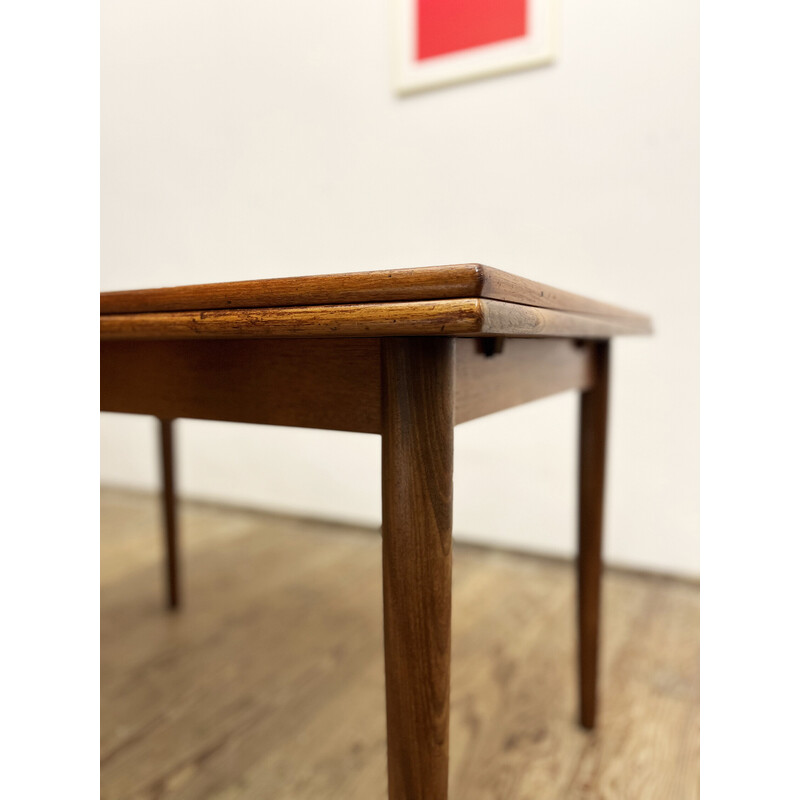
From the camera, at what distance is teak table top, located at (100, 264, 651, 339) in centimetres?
37

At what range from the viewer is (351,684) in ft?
3.53

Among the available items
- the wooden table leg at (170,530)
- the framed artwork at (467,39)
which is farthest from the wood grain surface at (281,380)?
the framed artwork at (467,39)

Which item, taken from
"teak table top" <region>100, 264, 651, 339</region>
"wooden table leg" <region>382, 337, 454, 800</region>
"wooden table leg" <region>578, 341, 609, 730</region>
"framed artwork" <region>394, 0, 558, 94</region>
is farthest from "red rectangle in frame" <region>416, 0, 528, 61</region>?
"wooden table leg" <region>382, 337, 454, 800</region>

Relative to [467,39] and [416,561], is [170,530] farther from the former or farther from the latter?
[467,39]

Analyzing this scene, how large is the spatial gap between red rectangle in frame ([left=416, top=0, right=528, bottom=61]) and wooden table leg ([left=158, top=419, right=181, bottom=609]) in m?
1.21

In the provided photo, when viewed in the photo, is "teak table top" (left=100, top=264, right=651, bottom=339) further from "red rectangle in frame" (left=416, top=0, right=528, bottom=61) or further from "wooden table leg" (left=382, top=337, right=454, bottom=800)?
"red rectangle in frame" (left=416, top=0, right=528, bottom=61)

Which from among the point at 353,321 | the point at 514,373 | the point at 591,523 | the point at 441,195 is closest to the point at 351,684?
the point at 591,523

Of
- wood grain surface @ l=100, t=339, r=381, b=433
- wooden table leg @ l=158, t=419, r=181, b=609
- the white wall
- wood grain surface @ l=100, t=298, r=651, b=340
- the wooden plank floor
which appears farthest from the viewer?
the white wall

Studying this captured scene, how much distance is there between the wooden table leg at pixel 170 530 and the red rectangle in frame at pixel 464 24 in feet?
3.99

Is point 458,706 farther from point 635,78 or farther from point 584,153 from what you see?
point 635,78

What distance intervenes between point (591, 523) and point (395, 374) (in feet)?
2.06

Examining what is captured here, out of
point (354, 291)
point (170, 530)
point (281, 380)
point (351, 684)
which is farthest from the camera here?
point (170, 530)

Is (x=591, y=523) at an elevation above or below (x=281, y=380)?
below

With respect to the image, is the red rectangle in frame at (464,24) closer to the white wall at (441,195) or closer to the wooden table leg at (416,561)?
the white wall at (441,195)
